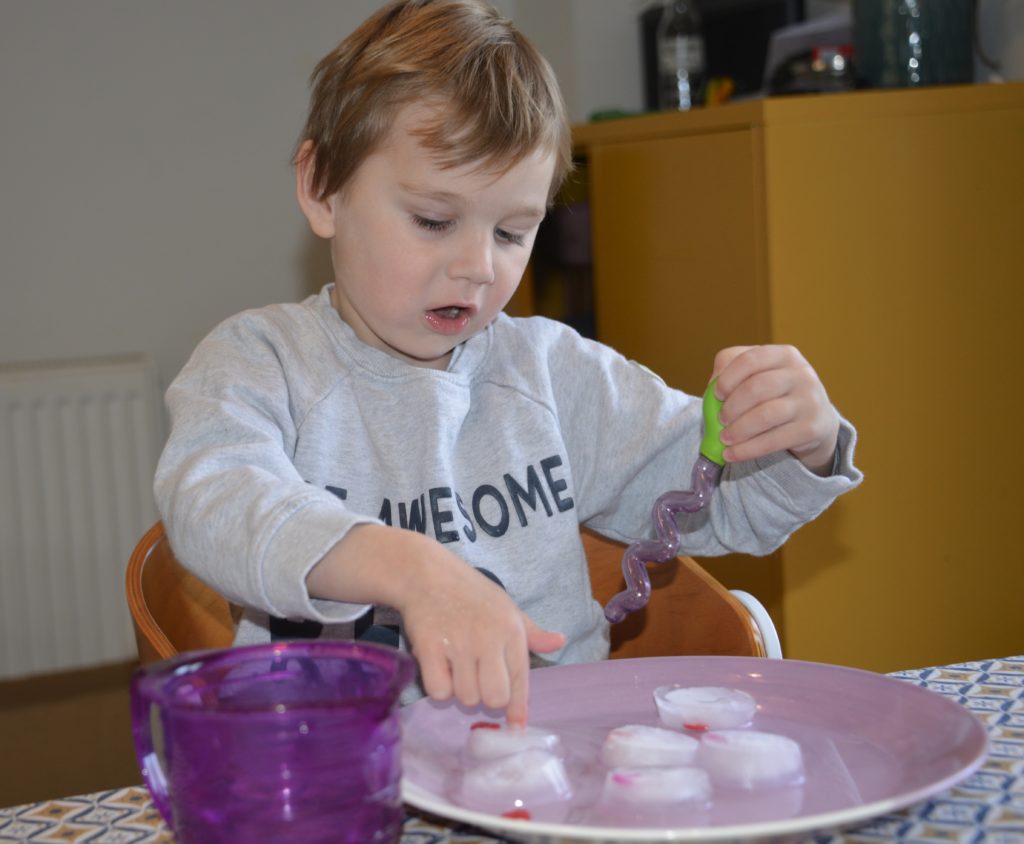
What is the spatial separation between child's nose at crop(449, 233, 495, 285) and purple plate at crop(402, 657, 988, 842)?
1.14ft

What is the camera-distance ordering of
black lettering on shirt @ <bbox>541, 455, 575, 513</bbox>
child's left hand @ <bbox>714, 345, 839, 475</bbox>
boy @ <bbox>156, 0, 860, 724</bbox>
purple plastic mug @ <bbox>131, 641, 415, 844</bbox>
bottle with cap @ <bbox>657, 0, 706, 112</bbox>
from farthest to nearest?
1. bottle with cap @ <bbox>657, 0, 706, 112</bbox>
2. black lettering on shirt @ <bbox>541, 455, 575, 513</bbox>
3. boy @ <bbox>156, 0, 860, 724</bbox>
4. child's left hand @ <bbox>714, 345, 839, 475</bbox>
5. purple plastic mug @ <bbox>131, 641, 415, 844</bbox>

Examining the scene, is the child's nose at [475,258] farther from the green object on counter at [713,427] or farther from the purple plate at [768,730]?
the purple plate at [768,730]

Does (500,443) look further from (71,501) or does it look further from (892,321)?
(71,501)

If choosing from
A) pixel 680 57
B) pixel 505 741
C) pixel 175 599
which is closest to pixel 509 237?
pixel 175 599

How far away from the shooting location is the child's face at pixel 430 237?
3.29 feet

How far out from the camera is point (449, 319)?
42.1 inches

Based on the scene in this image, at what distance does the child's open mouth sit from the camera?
1.06 meters

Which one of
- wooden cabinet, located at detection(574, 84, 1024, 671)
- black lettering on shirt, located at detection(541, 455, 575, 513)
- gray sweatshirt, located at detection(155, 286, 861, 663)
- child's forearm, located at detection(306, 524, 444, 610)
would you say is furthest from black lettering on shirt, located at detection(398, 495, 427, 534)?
wooden cabinet, located at detection(574, 84, 1024, 671)

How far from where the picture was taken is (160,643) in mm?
882

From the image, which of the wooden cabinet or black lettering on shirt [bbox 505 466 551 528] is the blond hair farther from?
the wooden cabinet

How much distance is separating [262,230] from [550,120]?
6.47ft

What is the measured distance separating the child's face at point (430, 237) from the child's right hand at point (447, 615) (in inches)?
14.8

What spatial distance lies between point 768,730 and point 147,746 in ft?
1.06

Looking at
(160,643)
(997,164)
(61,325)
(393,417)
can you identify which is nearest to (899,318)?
(997,164)
